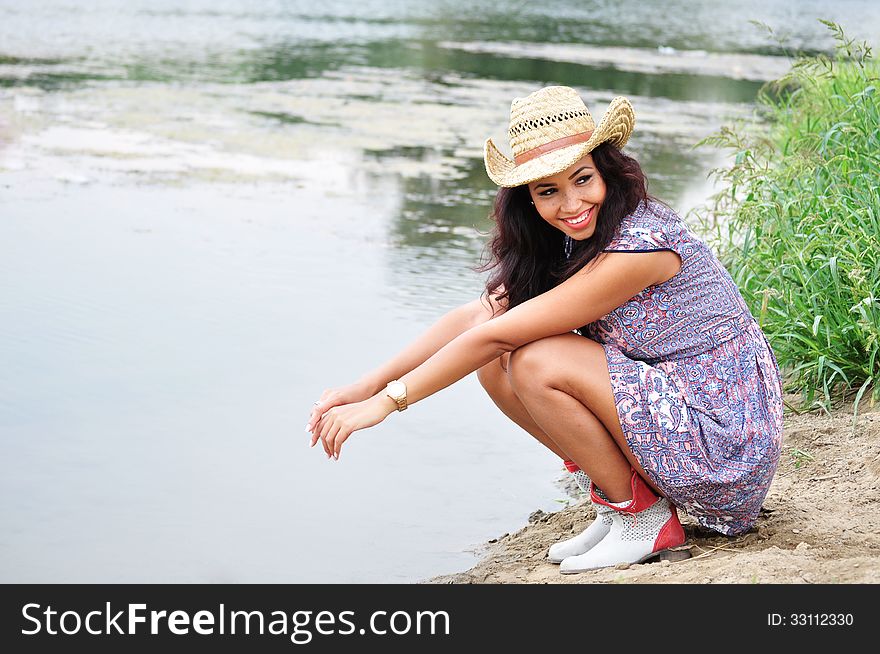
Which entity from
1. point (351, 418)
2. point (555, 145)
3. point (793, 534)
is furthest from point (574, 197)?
point (793, 534)

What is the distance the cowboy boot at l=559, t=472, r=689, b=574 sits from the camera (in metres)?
2.56

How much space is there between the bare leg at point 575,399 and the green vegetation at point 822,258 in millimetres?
970

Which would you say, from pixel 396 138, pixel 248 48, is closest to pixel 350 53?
pixel 248 48

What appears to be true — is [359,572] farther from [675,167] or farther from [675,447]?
[675,167]

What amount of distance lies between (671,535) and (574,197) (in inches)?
30.4

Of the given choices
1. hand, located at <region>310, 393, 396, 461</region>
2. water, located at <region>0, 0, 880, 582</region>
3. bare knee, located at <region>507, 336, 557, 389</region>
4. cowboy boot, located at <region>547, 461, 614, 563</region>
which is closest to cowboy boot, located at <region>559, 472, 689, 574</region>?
cowboy boot, located at <region>547, 461, 614, 563</region>

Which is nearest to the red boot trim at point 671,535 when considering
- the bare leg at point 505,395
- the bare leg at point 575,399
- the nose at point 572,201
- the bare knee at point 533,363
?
the bare leg at point 575,399

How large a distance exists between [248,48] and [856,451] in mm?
9998

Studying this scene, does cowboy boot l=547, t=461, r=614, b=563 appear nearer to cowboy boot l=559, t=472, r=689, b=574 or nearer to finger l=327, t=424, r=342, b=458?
cowboy boot l=559, t=472, r=689, b=574

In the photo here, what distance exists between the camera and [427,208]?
6391mm

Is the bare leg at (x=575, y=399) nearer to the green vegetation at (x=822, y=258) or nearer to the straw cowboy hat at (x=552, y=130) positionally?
the straw cowboy hat at (x=552, y=130)

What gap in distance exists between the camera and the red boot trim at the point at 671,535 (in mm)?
2578

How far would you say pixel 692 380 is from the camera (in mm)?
2486

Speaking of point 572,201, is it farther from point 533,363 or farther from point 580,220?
point 533,363
